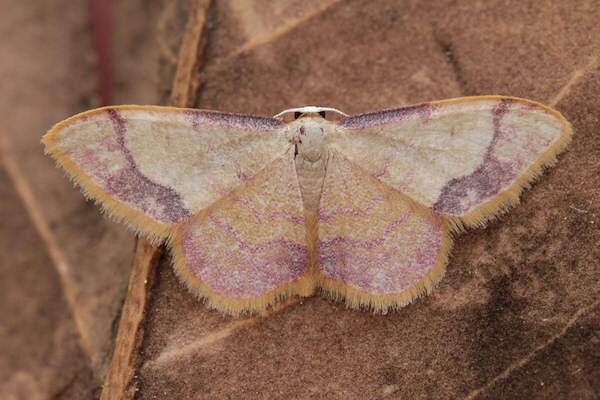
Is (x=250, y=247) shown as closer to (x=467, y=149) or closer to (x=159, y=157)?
(x=159, y=157)

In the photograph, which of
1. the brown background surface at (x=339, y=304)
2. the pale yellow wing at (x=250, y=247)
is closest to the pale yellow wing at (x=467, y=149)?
the brown background surface at (x=339, y=304)

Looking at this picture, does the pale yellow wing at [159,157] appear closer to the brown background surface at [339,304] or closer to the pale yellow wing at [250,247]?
the pale yellow wing at [250,247]

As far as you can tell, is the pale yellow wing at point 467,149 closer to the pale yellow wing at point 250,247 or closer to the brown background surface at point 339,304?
the brown background surface at point 339,304

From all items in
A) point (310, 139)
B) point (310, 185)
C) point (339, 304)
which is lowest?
point (339, 304)

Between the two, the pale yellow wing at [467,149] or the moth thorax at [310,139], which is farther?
the moth thorax at [310,139]

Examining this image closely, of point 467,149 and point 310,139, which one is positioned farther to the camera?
point 310,139

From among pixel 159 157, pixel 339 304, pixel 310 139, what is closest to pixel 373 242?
pixel 339 304

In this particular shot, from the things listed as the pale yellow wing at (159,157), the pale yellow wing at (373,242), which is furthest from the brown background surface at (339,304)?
the pale yellow wing at (159,157)

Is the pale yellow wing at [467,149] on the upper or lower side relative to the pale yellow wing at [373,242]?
upper
